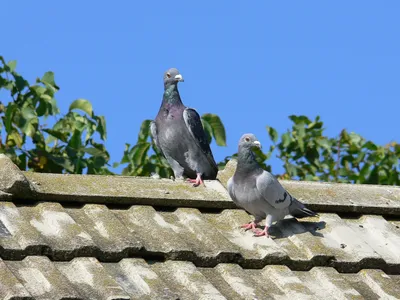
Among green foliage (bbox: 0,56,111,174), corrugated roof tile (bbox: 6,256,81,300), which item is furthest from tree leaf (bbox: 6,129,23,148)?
corrugated roof tile (bbox: 6,256,81,300)

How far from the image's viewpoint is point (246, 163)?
546 cm

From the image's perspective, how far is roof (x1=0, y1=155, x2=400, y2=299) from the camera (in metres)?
4.12

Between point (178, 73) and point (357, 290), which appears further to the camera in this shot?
point (178, 73)

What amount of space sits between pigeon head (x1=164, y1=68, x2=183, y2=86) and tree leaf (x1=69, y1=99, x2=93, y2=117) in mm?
890

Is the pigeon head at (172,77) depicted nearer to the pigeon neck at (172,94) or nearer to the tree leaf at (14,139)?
the pigeon neck at (172,94)

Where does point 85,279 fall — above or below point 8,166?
below

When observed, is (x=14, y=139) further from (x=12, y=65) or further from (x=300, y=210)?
(x=300, y=210)

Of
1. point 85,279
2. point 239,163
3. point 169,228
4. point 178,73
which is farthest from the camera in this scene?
point 178,73

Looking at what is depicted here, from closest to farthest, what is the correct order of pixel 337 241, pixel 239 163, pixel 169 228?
pixel 169 228, pixel 337 241, pixel 239 163

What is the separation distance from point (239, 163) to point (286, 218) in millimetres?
386

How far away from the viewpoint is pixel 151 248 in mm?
4480

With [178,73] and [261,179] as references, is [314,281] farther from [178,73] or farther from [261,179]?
[178,73]

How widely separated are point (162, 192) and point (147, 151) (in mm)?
3390

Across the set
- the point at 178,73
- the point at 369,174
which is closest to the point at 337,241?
the point at 178,73
